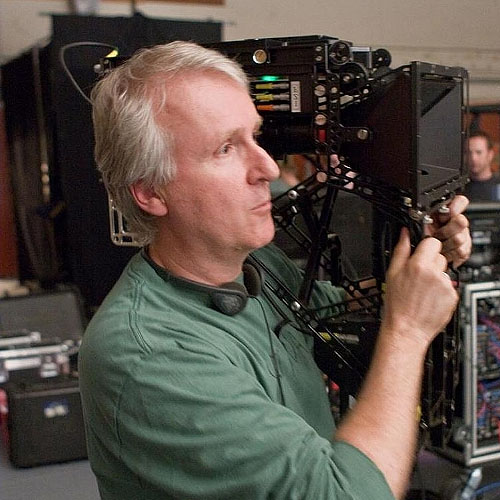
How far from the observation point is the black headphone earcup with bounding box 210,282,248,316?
1008mm

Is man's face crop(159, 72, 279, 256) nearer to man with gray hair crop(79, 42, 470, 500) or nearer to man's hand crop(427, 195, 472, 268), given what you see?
man with gray hair crop(79, 42, 470, 500)

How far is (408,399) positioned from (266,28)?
5.30 meters

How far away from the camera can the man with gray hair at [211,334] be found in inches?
32.8

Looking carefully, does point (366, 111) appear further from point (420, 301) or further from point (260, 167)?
point (420, 301)

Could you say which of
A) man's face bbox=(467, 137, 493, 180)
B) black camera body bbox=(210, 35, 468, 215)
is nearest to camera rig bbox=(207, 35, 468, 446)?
black camera body bbox=(210, 35, 468, 215)

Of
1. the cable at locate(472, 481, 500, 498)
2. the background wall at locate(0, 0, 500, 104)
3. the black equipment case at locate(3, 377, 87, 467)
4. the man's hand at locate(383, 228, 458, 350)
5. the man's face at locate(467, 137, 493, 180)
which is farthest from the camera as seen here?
the background wall at locate(0, 0, 500, 104)

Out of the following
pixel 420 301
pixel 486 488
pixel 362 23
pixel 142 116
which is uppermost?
pixel 362 23

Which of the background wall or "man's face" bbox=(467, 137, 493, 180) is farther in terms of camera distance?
the background wall

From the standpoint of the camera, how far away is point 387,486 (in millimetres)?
831

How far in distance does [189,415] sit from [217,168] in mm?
341

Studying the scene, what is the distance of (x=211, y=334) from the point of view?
0.95m

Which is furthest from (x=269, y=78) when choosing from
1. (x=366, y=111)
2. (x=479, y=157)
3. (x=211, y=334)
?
(x=479, y=157)

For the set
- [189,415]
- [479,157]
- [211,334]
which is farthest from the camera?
[479,157]

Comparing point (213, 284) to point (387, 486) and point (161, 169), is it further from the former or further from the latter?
point (387, 486)
